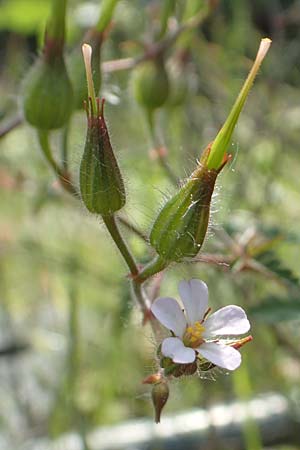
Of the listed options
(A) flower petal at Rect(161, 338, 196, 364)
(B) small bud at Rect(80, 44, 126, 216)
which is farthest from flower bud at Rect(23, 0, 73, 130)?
(A) flower petal at Rect(161, 338, 196, 364)

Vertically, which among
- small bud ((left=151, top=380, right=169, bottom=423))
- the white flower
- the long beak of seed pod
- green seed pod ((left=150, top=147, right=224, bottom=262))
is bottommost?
small bud ((left=151, top=380, right=169, bottom=423))

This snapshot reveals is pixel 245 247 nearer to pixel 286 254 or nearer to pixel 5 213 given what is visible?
pixel 286 254

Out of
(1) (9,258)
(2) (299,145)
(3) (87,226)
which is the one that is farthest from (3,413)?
(2) (299,145)

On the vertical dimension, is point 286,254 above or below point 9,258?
above

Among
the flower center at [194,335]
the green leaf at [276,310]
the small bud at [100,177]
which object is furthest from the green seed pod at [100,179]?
the green leaf at [276,310]

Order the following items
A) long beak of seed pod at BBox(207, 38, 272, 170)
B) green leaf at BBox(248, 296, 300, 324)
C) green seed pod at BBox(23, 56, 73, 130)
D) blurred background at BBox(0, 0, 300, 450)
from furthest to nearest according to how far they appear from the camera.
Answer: blurred background at BBox(0, 0, 300, 450) → green leaf at BBox(248, 296, 300, 324) → green seed pod at BBox(23, 56, 73, 130) → long beak of seed pod at BBox(207, 38, 272, 170)

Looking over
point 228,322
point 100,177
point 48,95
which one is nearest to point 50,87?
point 48,95

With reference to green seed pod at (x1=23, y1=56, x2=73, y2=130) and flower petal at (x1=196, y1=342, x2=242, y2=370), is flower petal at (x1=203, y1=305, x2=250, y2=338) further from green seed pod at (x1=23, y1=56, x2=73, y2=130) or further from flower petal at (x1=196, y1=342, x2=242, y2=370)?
green seed pod at (x1=23, y1=56, x2=73, y2=130)

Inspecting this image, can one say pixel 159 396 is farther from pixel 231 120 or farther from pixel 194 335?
pixel 231 120
